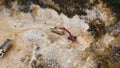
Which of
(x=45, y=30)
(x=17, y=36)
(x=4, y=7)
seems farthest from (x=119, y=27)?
(x=4, y=7)

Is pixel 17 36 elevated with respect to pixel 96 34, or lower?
lower

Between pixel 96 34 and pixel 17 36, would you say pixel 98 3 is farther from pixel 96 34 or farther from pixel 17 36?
pixel 17 36

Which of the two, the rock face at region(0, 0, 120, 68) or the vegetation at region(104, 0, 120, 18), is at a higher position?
the vegetation at region(104, 0, 120, 18)

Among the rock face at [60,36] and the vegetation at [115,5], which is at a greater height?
the vegetation at [115,5]

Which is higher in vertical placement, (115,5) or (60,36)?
(115,5)

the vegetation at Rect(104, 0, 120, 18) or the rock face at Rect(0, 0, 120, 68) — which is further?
the vegetation at Rect(104, 0, 120, 18)

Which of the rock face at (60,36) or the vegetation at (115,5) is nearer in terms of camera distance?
the rock face at (60,36)

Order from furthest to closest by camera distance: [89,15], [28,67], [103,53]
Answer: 1. [89,15]
2. [28,67]
3. [103,53]

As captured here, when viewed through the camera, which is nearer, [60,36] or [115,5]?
[115,5]
